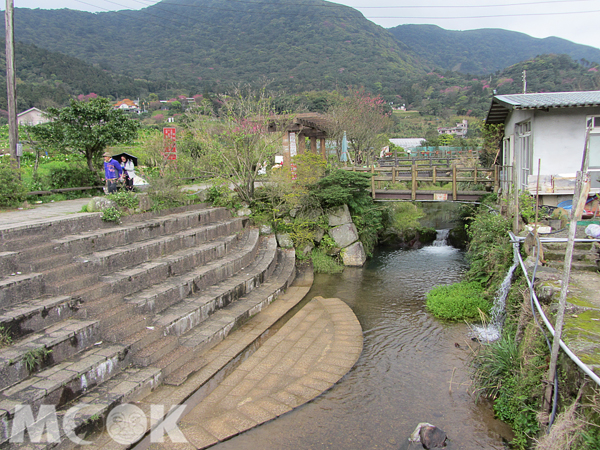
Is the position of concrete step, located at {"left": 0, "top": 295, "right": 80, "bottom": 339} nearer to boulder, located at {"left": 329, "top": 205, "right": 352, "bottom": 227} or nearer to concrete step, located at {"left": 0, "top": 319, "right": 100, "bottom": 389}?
concrete step, located at {"left": 0, "top": 319, "right": 100, "bottom": 389}

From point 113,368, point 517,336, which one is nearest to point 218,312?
point 113,368

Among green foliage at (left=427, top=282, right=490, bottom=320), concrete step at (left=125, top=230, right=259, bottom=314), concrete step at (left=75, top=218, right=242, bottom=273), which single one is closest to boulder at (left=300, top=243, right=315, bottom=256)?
concrete step at (left=125, top=230, right=259, bottom=314)

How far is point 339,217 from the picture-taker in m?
15.1

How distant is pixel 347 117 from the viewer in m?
25.2

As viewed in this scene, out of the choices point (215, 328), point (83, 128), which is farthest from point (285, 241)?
point (83, 128)

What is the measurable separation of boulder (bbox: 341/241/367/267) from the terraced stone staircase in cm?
482

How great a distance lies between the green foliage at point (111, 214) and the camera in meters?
8.70

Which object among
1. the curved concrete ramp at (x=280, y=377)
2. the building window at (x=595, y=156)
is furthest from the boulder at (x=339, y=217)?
the building window at (x=595, y=156)

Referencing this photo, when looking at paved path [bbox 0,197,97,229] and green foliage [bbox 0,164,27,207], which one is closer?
paved path [bbox 0,197,97,229]

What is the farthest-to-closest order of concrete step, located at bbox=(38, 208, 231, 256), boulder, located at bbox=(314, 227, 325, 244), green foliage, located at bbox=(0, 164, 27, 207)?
1. boulder, located at bbox=(314, 227, 325, 244)
2. green foliage, located at bbox=(0, 164, 27, 207)
3. concrete step, located at bbox=(38, 208, 231, 256)

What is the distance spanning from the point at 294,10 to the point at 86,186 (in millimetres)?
120061

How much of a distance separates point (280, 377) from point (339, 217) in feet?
30.3

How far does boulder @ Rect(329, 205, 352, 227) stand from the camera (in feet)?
49.3

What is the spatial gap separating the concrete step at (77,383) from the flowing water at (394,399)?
1660 mm
